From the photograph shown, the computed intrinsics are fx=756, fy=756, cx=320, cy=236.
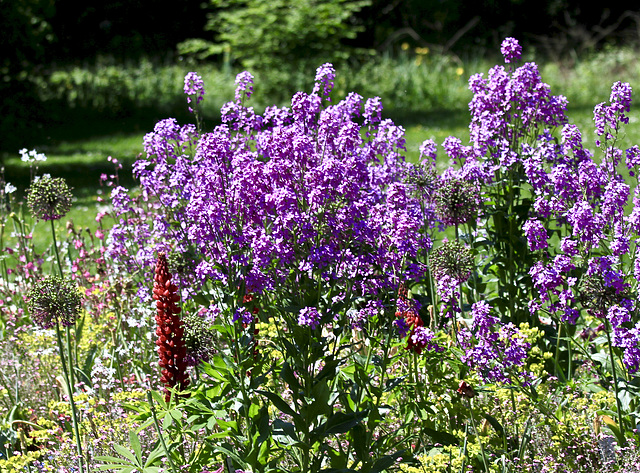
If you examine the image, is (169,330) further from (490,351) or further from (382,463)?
(490,351)

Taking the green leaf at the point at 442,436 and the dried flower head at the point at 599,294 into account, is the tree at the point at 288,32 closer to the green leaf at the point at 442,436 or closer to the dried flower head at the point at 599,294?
the dried flower head at the point at 599,294

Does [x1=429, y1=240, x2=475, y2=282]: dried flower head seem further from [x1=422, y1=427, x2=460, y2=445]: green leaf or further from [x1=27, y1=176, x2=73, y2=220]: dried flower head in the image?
[x1=27, y1=176, x2=73, y2=220]: dried flower head

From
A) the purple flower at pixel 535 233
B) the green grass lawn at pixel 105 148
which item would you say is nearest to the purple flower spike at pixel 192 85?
the purple flower at pixel 535 233

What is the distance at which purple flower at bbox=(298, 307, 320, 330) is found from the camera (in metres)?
2.45

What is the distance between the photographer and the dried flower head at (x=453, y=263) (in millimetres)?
3199

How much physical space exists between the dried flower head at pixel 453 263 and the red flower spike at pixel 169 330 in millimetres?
1111

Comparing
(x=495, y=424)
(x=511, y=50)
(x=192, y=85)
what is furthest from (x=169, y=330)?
(x=511, y=50)

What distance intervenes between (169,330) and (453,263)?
1205mm

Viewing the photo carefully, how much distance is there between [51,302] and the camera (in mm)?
2951

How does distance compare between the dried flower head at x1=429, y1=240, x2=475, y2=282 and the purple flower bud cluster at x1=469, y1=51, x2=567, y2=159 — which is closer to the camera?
the dried flower head at x1=429, y1=240, x2=475, y2=282

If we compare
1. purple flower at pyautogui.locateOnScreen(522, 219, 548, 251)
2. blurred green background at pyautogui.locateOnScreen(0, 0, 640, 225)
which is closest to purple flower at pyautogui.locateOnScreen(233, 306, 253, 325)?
purple flower at pyautogui.locateOnScreen(522, 219, 548, 251)

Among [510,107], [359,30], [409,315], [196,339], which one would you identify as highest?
[359,30]

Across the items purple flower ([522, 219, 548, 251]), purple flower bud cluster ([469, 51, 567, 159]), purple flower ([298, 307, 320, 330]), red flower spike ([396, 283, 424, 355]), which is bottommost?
red flower spike ([396, 283, 424, 355])

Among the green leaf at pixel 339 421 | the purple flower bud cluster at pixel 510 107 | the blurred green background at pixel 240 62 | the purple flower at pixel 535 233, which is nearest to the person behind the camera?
the green leaf at pixel 339 421
